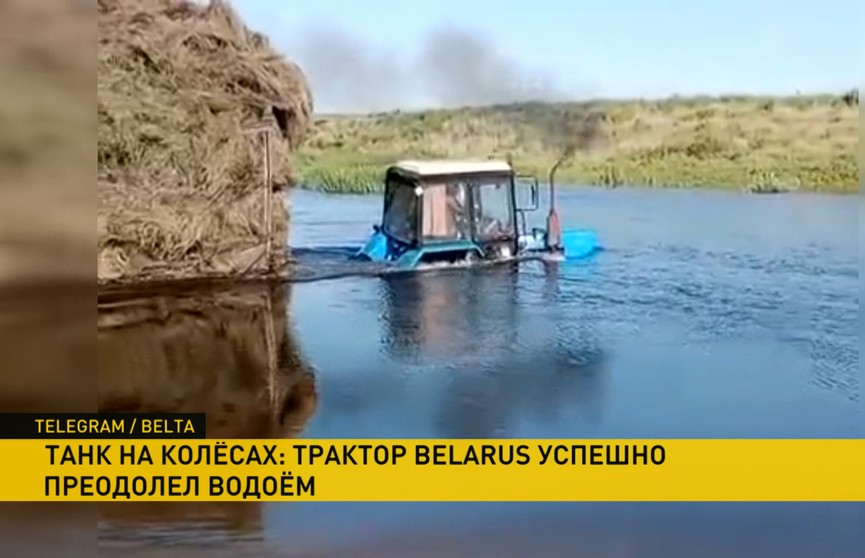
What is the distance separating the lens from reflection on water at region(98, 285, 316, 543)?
1.93 meters

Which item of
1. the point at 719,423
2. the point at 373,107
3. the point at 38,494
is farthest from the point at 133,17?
the point at 719,423

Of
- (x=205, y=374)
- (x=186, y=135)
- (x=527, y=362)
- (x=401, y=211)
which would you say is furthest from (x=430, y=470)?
(x=186, y=135)

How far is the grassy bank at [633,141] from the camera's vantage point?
90.7 inches

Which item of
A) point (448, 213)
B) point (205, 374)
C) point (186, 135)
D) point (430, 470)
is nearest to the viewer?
point (430, 470)

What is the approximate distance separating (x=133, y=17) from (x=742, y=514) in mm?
1495

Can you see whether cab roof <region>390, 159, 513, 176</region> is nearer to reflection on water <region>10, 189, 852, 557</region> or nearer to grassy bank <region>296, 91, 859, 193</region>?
grassy bank <region>296, 91, 859, 193</region>

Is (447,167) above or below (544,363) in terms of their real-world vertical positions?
above

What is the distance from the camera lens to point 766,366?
2217 millimetres
